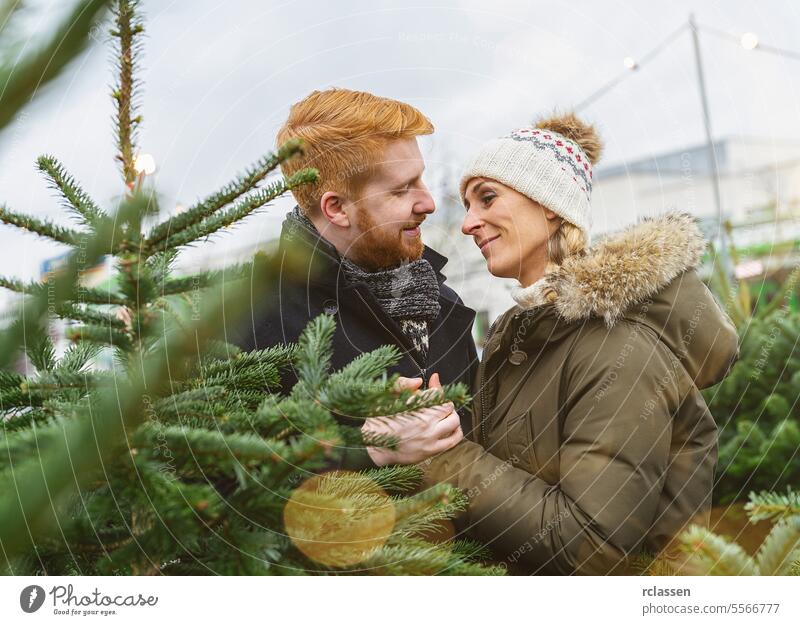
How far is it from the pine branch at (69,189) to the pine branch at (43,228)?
0.16 ft

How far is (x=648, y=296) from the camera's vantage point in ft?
3.34

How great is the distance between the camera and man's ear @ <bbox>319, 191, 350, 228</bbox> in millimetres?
1083

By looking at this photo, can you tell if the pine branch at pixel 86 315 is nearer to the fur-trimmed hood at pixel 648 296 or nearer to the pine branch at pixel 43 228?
the pine branch at pixel 43 228

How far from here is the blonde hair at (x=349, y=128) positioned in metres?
0.94

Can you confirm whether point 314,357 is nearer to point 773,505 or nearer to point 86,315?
point 86,315

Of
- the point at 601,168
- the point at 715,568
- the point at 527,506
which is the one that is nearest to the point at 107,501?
the point at 715,568

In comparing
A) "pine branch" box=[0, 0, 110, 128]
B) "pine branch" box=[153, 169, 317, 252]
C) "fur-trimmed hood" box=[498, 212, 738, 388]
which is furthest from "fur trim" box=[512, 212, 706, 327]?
"pine branch" box=[0, 0, 110, 128]

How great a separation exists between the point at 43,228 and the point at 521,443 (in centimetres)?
72

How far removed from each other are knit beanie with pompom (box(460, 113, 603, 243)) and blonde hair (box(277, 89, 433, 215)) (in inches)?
5.9

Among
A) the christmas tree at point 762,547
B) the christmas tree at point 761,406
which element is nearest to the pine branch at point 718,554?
the christmas tree at point 762,547

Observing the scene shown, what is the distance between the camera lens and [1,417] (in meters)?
0.54

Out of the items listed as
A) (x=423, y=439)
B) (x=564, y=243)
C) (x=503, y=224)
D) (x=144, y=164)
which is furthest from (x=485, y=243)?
(x=144, y=164)

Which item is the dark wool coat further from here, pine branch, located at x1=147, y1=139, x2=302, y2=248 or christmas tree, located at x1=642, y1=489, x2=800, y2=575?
christmas tree, located at x1=642, y1=489, x2=800, y2=575

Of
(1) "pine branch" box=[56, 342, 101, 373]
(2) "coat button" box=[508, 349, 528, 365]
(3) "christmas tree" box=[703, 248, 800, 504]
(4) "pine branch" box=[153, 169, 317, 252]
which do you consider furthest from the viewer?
(3) "christmas tree" box=[703, 248, 800, 504]
